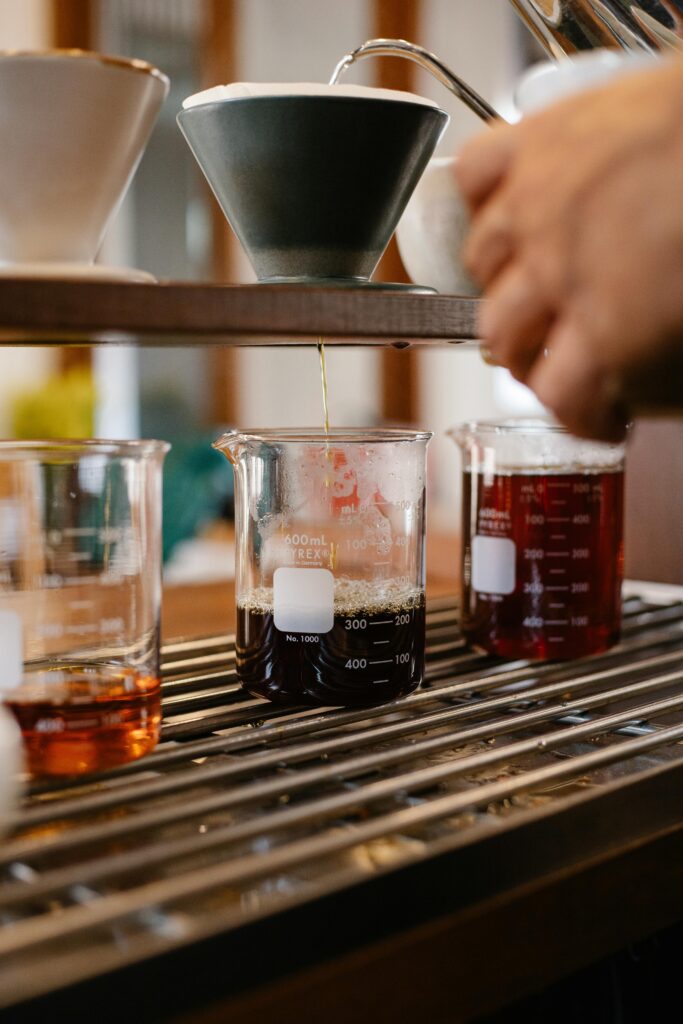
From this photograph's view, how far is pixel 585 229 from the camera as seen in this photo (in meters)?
0.46

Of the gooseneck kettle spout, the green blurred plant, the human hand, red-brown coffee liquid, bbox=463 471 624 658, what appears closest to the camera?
the human hand

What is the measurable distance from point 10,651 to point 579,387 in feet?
1.11

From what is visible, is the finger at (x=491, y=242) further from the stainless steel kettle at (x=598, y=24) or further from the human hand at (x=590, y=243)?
the stainless steel kettle at (x=598, y=24)

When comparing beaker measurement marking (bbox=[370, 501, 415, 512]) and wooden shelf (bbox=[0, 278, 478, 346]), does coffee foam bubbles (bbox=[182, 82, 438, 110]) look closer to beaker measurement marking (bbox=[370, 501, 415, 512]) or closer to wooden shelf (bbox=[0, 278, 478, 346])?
wooden shelf (bbox=[0, 278, 478, 346])

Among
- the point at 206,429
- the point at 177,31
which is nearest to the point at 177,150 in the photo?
the point at 177,31

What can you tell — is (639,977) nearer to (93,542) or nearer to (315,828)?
(315,828)

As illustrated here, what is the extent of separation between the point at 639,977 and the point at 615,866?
240 millimetres

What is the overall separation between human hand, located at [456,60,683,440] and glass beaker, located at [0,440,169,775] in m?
0.24

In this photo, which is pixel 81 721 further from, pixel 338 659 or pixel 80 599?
pixel 338 659

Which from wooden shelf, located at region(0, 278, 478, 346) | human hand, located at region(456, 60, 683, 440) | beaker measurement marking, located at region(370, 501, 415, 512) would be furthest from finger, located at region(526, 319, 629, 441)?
beaker measurement marking, located at region(370, 501, 415, 512)

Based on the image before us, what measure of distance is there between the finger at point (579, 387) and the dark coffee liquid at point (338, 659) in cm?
23

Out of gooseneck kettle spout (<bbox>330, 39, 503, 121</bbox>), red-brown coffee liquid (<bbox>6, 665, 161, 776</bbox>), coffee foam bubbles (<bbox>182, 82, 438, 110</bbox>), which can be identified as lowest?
red-brown coffee liquid (<bbox>6, 665, 161, 776</bbox>)

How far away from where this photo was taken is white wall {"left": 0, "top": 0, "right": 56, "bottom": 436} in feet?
Result: 11.0

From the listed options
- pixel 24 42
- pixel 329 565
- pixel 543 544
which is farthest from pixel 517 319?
pixel 24 42
